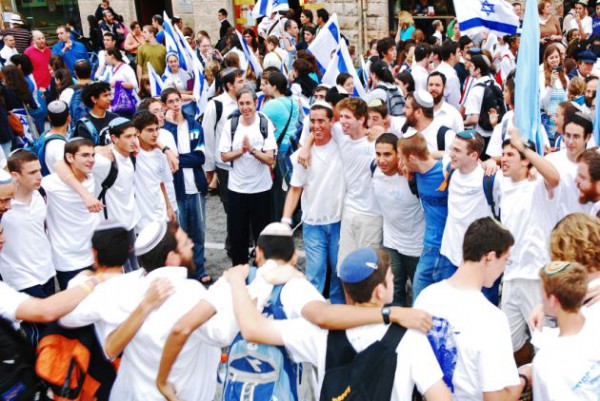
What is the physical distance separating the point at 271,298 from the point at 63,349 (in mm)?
1043

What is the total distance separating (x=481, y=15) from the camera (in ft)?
22.3

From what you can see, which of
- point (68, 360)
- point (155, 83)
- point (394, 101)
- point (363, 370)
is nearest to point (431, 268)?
point (363, 370)

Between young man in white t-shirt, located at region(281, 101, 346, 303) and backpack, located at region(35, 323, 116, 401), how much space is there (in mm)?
2677

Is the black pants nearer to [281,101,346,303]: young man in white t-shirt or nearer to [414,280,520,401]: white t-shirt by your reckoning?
[281,101,346,303]: young man in white t-shirt

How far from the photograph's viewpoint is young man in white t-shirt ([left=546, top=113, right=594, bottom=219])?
4.82 metres

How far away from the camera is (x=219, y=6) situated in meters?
18.7

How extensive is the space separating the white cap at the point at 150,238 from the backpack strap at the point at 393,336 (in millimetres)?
1319

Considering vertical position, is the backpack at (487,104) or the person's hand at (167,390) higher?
the backpack at (487,104)

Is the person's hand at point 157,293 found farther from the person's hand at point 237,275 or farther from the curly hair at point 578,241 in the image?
the curly hair at point 578,241

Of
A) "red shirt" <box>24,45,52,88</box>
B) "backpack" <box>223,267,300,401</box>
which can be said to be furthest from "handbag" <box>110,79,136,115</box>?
"backpack" <box>223,267,300,401</box>

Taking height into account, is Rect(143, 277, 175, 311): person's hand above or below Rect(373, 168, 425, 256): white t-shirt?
above

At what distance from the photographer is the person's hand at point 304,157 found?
6035 millimetres

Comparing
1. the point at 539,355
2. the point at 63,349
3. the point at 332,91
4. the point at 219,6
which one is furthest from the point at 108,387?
the point at 219,6

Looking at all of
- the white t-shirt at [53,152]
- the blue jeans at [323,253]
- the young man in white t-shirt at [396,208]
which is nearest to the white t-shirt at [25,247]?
the white t-shirt at [53,152]
